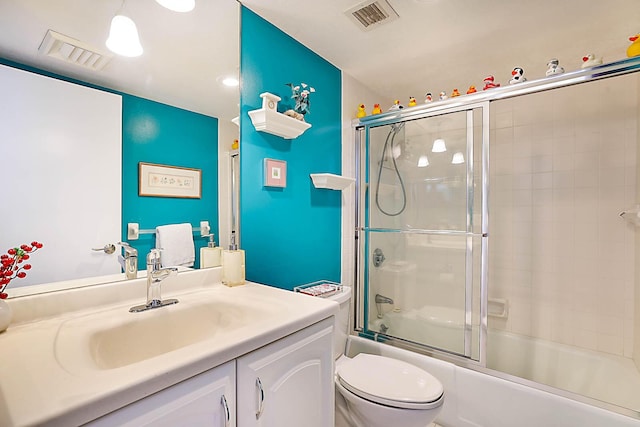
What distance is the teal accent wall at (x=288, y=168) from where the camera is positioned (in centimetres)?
153

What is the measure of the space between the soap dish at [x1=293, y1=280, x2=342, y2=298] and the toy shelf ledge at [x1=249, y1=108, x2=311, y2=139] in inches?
34.8

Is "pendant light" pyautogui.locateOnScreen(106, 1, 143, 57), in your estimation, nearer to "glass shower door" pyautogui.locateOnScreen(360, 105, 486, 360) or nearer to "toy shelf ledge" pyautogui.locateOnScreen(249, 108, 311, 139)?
"toy shelf ledge" pyautogui.locateOnScreen(249, 108, 311, 139)

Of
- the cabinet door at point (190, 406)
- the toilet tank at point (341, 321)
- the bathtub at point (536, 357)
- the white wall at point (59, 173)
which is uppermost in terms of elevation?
the white wall at point (59, 173)

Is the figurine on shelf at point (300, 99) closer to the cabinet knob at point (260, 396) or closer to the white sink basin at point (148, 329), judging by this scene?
the white sink basin at point (148, 329)

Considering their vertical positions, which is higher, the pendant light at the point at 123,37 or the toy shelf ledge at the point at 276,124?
the pendant light at the point at 123,37

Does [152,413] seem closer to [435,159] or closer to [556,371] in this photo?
[435,159]

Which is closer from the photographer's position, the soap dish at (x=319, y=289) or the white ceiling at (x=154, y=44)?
the white ceiling at (x=154, y=44)

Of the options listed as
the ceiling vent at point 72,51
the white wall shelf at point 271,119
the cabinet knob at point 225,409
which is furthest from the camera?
the white wall shelf at point 271,119

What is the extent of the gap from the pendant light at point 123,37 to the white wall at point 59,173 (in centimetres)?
18

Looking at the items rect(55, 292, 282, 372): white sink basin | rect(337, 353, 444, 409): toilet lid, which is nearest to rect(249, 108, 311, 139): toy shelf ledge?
rect(55, 292, 282, 372): white sink basin

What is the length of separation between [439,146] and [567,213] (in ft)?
3.38

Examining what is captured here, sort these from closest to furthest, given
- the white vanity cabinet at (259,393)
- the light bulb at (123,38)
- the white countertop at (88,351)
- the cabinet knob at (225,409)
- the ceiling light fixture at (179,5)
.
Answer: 1. the white countertop at (88,351)
2. the white vanity cabinet at (259,393)
3. the cabinet knob at (225,409)
4. the light bulb at (123,38)
5. the ceiling light fixture at (179,5)

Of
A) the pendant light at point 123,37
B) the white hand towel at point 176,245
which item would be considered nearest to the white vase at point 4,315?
the white hand towel at point 176,245

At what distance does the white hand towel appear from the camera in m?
1.21
